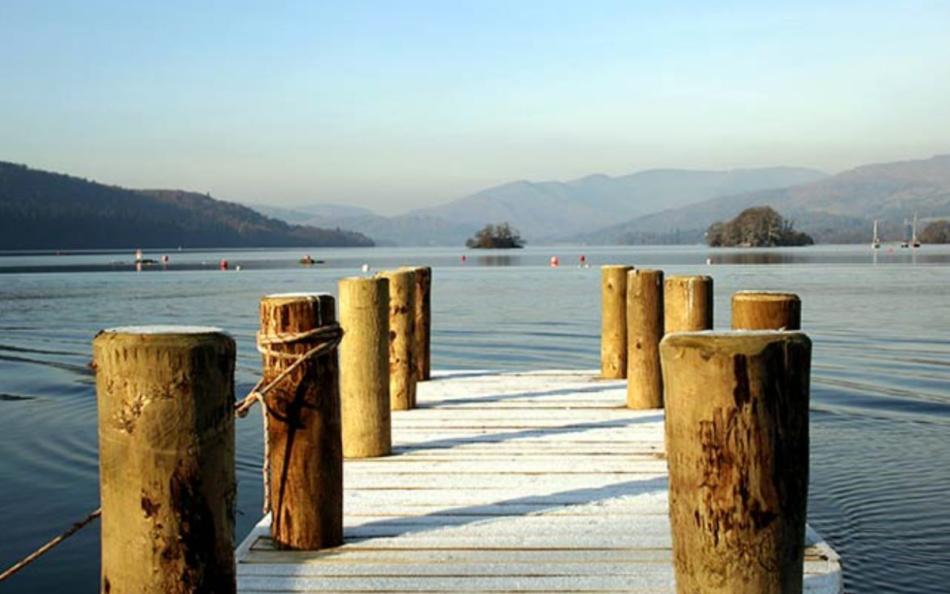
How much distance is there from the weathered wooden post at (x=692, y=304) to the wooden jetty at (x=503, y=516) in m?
0.99

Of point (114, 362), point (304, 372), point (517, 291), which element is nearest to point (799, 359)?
point (114, 362)

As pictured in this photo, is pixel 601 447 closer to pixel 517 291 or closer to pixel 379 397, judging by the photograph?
pixel 379 397

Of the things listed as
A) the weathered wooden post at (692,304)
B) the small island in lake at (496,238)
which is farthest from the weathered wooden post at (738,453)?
the small island in lake at (496,238)

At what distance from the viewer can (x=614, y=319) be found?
1202 centimetres

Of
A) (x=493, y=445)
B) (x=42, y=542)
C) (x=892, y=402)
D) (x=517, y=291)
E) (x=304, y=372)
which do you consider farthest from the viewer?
(x=517, y=291)

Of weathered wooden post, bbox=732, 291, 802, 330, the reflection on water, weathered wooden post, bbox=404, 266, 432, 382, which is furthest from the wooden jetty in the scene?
the reflection on water

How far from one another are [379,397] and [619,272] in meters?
4.72

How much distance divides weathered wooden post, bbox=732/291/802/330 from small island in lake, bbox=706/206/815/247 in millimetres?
188018

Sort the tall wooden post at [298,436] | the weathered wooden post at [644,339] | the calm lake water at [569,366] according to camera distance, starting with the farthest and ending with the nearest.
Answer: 1. the weathered wooden post at [644,339]
2. the calm lake water at [569,366]
3. the tall wooden post at [298,436]

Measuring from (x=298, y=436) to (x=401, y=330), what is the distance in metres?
4.48

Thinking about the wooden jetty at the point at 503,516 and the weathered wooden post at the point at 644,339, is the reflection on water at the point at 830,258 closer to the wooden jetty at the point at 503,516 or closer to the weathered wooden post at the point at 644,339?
the weathered wooden post at the point at 644,339

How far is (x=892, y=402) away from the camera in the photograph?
16266 millimetres

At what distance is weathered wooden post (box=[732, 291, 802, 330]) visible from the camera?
661cm

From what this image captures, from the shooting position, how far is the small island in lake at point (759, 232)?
617 ft
